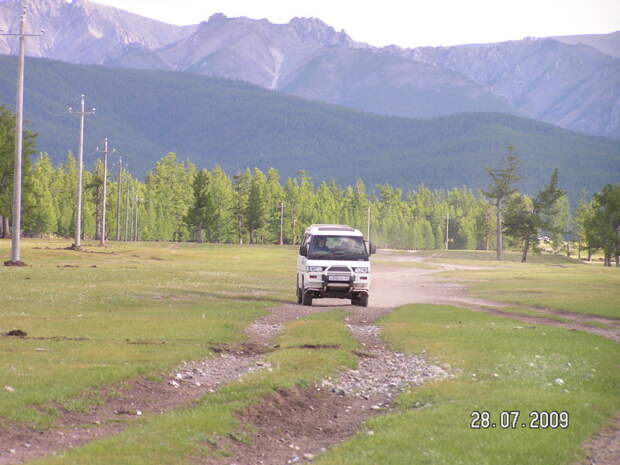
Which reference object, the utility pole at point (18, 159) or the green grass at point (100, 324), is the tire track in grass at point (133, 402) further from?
the utility pole at point (18, 159)

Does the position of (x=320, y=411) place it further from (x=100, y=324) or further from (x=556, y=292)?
(x=556, y=292)

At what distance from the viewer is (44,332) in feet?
87.4

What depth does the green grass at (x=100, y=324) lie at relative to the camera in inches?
741

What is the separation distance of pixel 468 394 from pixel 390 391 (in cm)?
200

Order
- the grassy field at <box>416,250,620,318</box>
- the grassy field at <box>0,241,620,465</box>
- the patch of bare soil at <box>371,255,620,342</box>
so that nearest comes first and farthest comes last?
the grassy field at <box>0,241,620,465</box>
the patch of bare soil at <box>371,255,620,342</box>
the grassy field at <box>416,250,620,318</box>

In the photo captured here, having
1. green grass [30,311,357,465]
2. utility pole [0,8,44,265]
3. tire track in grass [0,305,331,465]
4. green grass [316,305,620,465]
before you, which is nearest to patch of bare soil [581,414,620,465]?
green grass [316,305,620,465]

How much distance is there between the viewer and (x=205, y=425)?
52.1 ft

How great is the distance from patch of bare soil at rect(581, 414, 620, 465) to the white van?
23.0 meters

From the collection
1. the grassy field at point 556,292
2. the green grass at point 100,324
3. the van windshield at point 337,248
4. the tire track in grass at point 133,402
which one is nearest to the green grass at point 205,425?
the tire track in grass at point 133,402

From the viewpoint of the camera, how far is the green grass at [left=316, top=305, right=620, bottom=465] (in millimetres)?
14500

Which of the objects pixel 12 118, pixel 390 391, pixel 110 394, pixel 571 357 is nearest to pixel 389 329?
pixel 571 357
